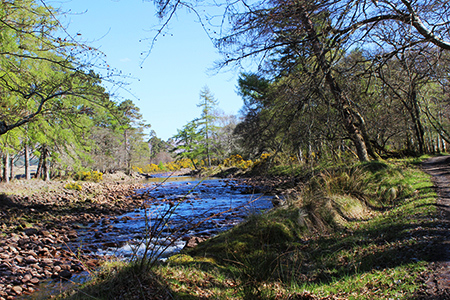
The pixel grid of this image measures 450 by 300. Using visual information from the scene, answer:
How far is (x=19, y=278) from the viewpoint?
4.84 meters

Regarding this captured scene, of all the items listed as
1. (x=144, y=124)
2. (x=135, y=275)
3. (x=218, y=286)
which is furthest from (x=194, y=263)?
(x=144, y=124)

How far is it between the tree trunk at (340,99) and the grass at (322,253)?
1.32 metres

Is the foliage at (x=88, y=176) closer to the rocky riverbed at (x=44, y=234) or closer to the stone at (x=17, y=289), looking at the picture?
the rocky riverbed at (x=44, y=234)

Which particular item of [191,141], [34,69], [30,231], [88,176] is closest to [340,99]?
[30,231]

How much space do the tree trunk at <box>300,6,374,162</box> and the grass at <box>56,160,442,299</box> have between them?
1.32m

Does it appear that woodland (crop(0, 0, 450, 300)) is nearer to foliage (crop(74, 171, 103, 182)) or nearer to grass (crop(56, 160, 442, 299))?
grass (crop(56, 160, 442, 299))

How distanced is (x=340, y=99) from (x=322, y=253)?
11.8 ft

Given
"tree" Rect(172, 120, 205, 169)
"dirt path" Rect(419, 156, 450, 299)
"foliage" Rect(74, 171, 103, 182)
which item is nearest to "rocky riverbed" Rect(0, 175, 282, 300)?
"dirt path" Rect(419, 156, 450, 299)

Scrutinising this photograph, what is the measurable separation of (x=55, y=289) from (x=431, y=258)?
205 inches

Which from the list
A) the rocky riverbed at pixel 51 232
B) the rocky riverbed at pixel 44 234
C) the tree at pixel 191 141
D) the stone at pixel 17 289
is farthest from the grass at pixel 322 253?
the tree at pixel 191 141

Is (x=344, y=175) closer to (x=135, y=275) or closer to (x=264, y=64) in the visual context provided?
(x=264, y=64)

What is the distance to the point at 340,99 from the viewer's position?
643 centimetres

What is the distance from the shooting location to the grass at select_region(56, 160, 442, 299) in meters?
2.93

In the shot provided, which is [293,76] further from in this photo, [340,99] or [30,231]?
[30,231]
